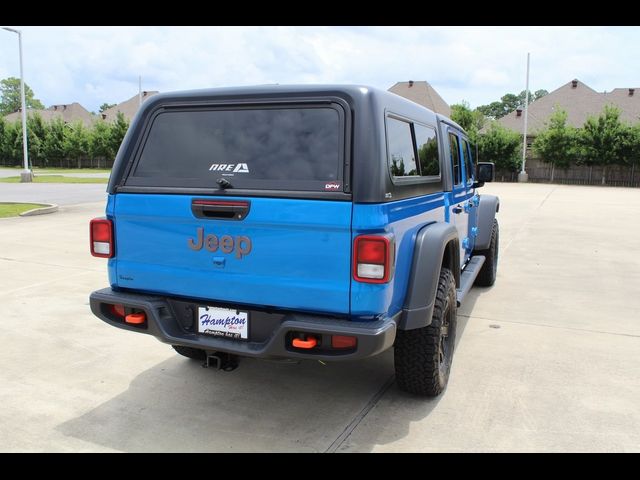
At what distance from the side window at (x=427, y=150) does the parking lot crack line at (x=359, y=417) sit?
1559 millimetres

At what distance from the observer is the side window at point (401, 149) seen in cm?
324

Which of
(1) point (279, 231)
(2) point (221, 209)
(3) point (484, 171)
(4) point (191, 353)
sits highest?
(3) point (484, 171)

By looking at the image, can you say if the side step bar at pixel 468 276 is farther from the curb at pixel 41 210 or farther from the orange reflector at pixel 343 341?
the curb at pixel 41 210

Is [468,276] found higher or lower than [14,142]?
lower

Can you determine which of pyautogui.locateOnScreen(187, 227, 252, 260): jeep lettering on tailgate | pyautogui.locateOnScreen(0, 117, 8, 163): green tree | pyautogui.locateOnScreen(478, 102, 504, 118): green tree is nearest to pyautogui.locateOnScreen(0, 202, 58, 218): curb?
pyautogui.locateOnScreen(187, 227, 252, 260): jeep lettering on tailgate

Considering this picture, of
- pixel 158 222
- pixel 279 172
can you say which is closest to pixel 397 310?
pixel 279 172

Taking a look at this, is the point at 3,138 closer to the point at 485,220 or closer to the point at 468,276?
the point at 485,220

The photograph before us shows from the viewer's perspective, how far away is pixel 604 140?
32.6 meters

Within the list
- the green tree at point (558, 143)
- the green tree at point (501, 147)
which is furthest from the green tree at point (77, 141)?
the green tree at point (558, 143)

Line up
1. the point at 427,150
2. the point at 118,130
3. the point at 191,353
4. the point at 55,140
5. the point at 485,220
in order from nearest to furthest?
the point at 427,150 → the point at 191,353 → the point at 485,220 → the point at 118,130 → the point at 55,140

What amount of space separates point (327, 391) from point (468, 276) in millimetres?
2105

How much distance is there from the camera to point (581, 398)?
3.79 metres

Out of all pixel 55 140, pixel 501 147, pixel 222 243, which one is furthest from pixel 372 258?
pixel 55 140

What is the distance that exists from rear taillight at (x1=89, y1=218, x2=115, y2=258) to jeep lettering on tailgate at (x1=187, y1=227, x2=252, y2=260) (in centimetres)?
61
